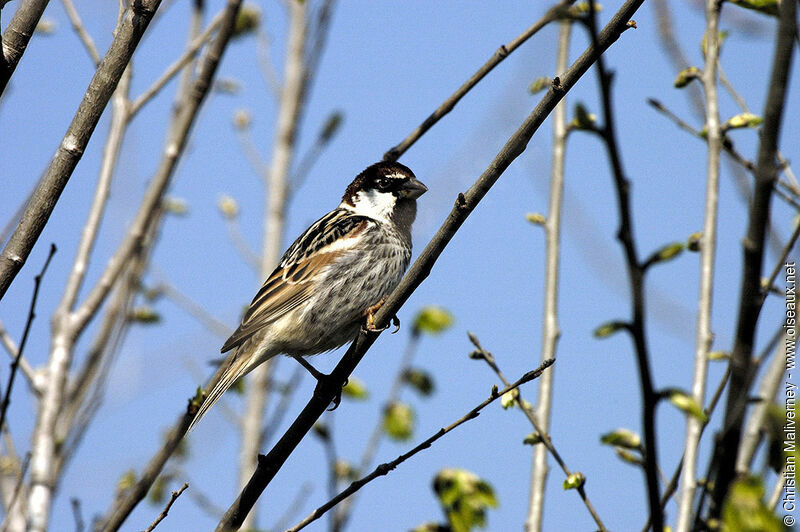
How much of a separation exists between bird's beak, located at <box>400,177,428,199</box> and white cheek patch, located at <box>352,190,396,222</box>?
0.10m

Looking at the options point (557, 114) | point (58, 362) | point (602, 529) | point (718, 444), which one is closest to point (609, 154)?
point (718, 444)

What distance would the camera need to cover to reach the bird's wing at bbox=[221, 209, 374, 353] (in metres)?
5.08

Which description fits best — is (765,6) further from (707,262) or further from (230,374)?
(230,374)

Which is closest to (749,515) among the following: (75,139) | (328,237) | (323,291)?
(75,139)

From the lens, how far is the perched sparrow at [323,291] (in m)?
5.04

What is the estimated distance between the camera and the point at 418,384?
5.45 m

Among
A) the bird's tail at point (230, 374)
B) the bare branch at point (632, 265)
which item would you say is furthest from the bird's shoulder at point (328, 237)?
the bare branch at point (632, 265)

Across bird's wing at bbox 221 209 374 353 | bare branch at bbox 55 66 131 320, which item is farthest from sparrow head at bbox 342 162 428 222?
bare branch at bbox 55 66 131 320

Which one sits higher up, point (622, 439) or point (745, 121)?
point (745, 121)

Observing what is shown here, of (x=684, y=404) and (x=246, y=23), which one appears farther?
(x=246, y=23)

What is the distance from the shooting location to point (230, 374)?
467 centimetres

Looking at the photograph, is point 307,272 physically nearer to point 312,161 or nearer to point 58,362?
point 58,362

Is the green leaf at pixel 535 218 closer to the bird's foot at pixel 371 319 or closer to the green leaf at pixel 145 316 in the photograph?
the bird's foot at pixel 371 319

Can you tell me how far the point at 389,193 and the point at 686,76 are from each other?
2669 mm
